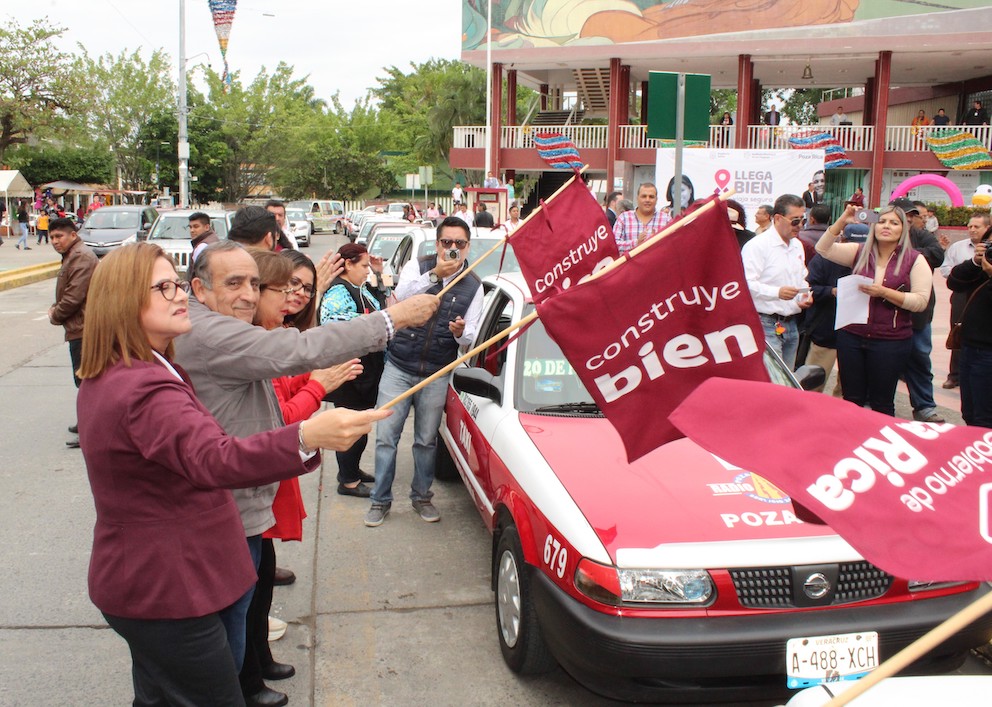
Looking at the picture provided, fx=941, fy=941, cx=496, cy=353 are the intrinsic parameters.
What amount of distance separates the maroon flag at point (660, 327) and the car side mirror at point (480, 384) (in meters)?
1.56

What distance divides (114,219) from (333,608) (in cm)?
2329

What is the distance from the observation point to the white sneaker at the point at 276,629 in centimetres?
452

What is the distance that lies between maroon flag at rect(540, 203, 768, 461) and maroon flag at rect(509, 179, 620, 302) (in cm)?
147

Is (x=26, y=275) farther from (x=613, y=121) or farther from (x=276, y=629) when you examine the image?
(x=276, y=629)

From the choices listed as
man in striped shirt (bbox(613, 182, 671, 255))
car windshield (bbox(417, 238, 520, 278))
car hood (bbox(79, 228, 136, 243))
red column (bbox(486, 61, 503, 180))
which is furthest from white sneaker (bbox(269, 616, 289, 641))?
red column (bbox(486, 61, 503, 180))

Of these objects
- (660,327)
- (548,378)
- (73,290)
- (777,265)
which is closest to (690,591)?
(660,327)

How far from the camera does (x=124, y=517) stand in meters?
2.44

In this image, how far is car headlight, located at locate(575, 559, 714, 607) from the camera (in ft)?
11.2

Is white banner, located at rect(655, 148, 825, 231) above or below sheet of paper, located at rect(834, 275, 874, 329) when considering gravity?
above

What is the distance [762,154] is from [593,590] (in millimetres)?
8442

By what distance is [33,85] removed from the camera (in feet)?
120

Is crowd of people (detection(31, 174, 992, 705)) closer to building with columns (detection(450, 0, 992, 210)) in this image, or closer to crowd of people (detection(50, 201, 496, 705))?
crowd of people (detection(50, 201, 496, 705))

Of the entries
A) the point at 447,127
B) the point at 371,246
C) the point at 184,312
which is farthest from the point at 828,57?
the point at 184,312

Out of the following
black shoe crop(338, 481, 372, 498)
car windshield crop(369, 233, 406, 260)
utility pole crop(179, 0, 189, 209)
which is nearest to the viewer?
black shoe crop(338, 481, 372, 498)
